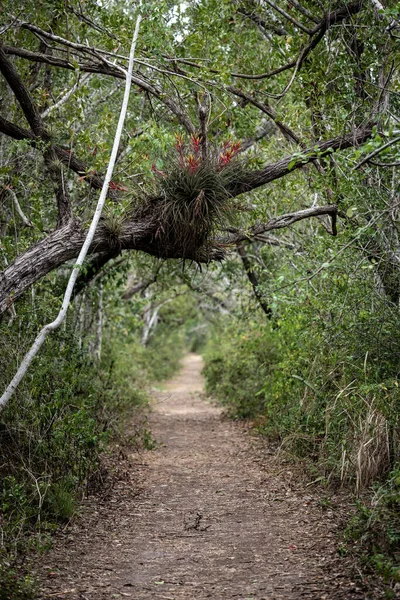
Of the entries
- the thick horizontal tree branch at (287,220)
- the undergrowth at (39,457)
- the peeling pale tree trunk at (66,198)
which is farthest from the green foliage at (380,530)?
the thick horizontal tree branch at (287,220)

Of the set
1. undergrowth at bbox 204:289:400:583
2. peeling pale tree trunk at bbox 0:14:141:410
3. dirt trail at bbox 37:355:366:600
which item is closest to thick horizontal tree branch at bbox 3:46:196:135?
peeling pale tree trunk at bbox 0:14:141:410

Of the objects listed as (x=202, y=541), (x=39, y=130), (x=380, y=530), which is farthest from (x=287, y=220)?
(x=380, y=530)

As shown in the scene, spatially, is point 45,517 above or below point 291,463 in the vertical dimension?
above

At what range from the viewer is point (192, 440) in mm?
11672

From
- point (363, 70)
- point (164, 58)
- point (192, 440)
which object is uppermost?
point (164, 58)

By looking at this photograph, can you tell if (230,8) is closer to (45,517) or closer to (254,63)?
(254,63)

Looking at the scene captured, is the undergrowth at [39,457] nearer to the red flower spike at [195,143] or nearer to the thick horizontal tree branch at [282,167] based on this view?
the red flower spike at [195,143]

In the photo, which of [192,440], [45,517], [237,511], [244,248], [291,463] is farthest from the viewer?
[244,248]

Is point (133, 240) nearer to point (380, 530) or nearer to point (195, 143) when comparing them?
point (195, 143)

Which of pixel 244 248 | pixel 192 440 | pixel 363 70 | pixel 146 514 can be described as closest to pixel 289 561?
pixel 146 514

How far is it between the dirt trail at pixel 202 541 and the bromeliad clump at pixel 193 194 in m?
2.94

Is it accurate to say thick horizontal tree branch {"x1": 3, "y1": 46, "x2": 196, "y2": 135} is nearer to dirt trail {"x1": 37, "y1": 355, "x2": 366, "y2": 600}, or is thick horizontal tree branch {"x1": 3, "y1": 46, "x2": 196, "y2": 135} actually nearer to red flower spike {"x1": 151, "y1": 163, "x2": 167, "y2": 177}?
red flower spike {"x1": 151, "y1": 163, "x2": 167, "y2": 177}

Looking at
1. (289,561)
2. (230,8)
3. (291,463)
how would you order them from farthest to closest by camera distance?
(230,8) < (291,463) < (289,561)

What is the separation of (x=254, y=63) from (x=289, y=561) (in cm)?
726
